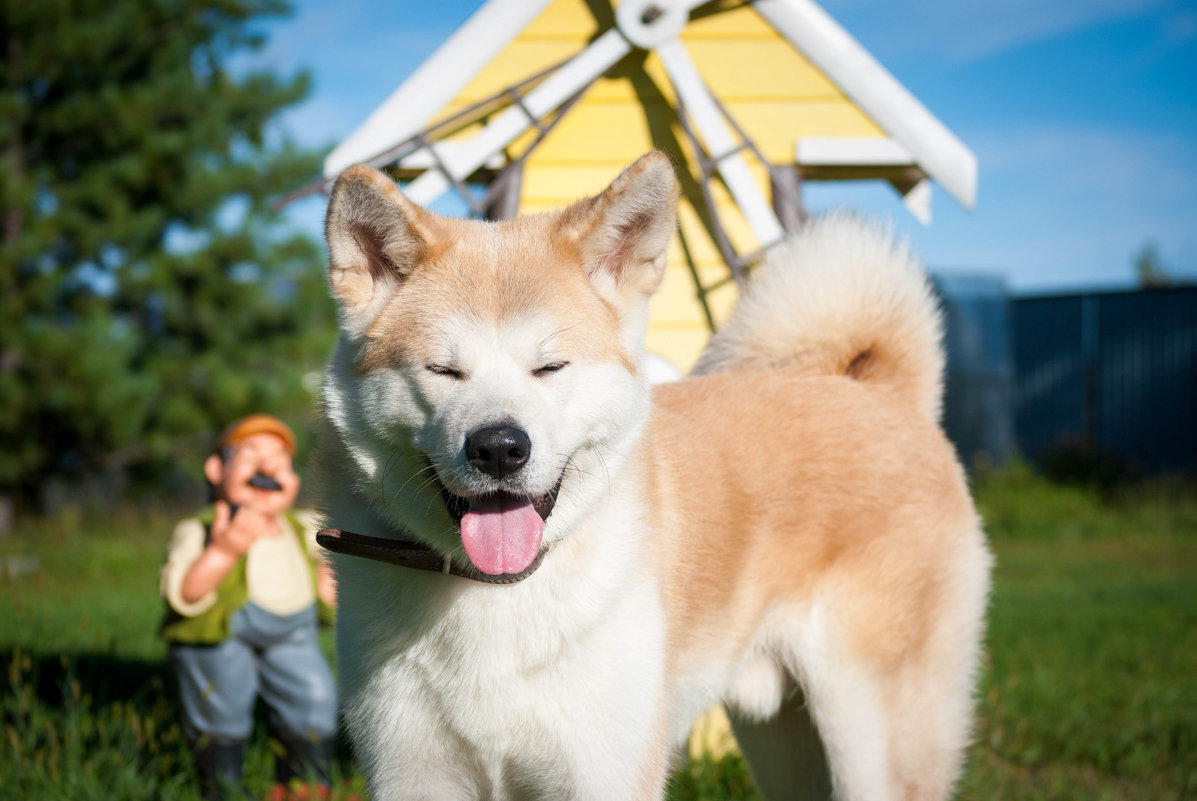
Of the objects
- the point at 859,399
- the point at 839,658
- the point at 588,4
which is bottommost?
the point at 839,658

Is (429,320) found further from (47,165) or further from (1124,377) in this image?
(1124,377)

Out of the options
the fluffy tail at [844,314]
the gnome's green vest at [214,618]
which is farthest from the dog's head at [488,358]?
the gnome's green vest at [214,618]

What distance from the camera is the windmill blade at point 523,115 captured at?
411 cm

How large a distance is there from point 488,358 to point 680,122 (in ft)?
9.54

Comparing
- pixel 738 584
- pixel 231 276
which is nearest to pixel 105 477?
pixel 231 276

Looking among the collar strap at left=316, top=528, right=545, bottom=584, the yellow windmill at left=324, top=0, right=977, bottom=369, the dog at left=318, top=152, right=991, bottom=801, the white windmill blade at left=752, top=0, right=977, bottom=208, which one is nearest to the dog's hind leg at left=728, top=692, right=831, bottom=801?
the dog at left=318, top=152, right=991, bottom=801

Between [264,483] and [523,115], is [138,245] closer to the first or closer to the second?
[523,115]

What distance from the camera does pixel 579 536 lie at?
1949mm

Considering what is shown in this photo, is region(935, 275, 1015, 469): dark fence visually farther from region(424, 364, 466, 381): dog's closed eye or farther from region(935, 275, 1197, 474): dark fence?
region(424, 364, 466, 381): dog's closed eye

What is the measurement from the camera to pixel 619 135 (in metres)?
4.49

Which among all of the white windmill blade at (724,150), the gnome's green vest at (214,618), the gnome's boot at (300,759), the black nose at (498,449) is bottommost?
the gnome's boot at (300,759)

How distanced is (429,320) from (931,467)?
5.10 ft

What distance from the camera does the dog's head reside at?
1.73m

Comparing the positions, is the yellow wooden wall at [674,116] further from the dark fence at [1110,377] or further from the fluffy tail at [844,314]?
the dark fence at [1110,377]
